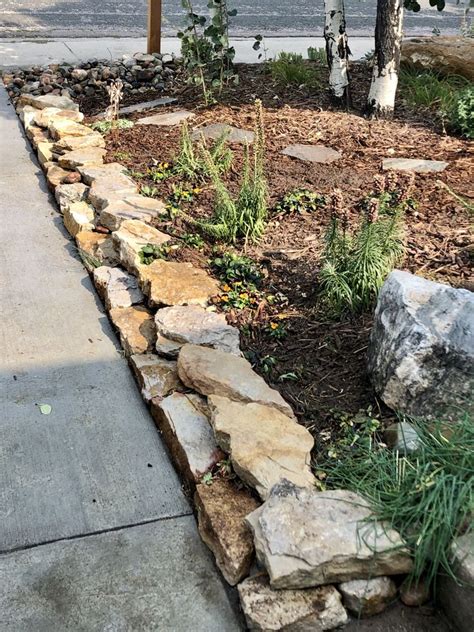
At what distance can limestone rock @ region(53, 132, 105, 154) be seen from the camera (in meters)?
5.28

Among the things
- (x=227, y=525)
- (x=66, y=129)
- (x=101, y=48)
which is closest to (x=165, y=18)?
(x=101, y=48)

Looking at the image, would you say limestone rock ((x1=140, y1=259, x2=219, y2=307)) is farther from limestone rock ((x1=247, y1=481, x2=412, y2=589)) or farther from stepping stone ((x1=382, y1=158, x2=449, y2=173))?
stepping stone ((x1=382, y1=158, x2=449, y2=173))

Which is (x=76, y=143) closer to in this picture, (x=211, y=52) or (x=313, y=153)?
(x=313, y=153)

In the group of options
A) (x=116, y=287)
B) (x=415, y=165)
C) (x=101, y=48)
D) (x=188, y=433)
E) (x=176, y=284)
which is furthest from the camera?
(x=101, y=48)

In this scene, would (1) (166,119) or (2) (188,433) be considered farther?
(1) (166,119)

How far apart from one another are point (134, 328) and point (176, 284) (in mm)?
318

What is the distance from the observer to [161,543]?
2410 mm

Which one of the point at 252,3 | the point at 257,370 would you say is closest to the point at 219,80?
the point at 257,370

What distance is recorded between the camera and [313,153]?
509 cm

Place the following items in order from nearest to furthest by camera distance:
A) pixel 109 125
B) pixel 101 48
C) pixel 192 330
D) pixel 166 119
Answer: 1. pixel 192 330
2. pixel 109 125
3. pixel 166 119
4. pixel 101 48

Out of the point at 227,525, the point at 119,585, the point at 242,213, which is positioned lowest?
the point at 119,585

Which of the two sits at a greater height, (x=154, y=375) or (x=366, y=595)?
(x=154, y=375)

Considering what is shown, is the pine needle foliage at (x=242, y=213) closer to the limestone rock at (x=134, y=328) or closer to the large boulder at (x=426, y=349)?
the limestone rock at (x=134, y=328)

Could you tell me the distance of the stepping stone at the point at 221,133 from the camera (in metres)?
5.33
